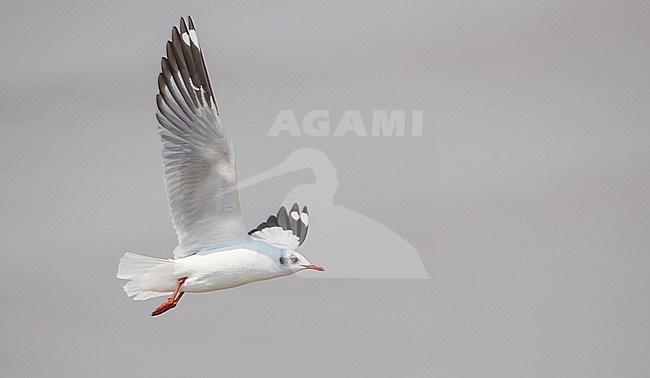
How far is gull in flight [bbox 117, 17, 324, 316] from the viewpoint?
1.76 m

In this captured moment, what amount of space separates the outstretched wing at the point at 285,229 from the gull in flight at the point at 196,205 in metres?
0.05

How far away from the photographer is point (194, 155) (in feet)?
5.91

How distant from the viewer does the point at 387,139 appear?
7.63 feet

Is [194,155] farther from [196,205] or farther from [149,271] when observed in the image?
[149,271]

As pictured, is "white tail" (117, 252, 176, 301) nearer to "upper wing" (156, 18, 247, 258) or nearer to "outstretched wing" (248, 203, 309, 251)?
"upper wing" (156, 18, 247, 258)

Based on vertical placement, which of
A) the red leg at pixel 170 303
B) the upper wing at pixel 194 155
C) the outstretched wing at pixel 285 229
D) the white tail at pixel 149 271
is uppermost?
the upper wing at pixel 194 155

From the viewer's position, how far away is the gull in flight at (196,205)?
1.76 m

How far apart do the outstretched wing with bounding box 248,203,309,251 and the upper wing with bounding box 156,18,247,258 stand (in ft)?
0.35

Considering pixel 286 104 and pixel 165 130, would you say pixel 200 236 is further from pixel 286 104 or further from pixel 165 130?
pixel 286 104

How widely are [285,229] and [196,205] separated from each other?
223mm
